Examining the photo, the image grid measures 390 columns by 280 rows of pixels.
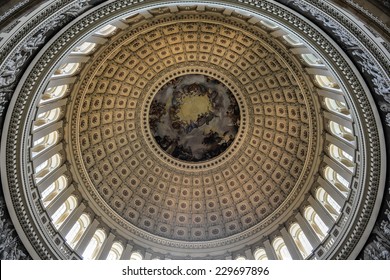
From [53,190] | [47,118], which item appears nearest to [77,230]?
[53,190]

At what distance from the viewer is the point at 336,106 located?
16.6m

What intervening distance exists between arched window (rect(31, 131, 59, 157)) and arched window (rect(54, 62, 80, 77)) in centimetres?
350

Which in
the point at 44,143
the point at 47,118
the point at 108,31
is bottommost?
the point at 44,143

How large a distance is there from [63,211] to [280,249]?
13056 mm

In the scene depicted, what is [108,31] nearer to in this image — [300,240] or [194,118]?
[194,118]

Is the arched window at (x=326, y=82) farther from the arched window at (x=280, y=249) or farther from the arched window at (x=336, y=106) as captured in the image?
the arched window at (x=280, y=249)

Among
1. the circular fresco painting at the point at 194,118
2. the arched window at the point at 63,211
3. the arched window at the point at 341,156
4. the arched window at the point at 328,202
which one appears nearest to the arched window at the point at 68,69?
the arched window at the point at 63,211

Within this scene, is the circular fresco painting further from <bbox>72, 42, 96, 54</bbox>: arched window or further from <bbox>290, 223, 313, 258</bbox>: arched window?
<bbox>290, 223, 313, 258</bbox>: arched window

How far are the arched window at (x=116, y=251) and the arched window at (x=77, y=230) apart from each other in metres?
2.25

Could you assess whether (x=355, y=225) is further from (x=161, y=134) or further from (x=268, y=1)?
(x=161, y=134)

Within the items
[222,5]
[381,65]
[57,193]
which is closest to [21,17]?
[222,5]

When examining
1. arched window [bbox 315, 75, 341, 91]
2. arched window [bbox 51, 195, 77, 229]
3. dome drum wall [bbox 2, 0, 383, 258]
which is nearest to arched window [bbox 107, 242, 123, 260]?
dome drum wall [bbox 2, 0, 383, 258]

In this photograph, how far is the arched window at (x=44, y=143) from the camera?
15461mm

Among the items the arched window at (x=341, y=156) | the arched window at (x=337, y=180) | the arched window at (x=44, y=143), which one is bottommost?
the arched window at (x=44, y=143)
